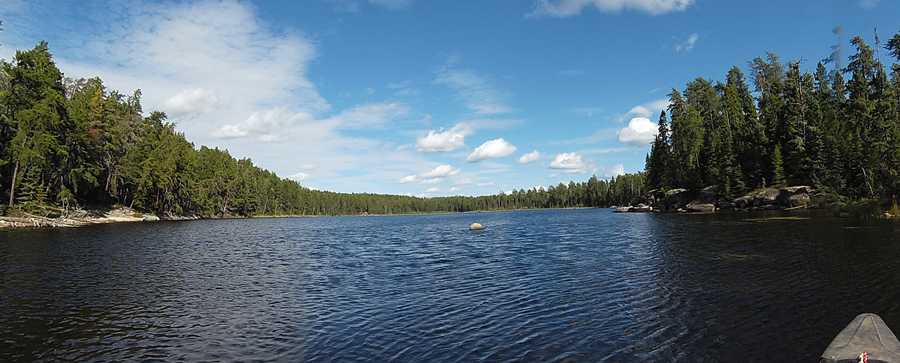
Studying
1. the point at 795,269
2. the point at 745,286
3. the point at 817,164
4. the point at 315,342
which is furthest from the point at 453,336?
the point at 817,164

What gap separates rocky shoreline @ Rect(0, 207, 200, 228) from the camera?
2280 inches

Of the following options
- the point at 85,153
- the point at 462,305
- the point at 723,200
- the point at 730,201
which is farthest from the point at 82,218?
the point at 730,201

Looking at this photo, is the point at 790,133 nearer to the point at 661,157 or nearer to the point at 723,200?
the point at 723,200

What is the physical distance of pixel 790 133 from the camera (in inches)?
2931

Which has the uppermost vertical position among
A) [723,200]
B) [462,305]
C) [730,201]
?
[723,200]

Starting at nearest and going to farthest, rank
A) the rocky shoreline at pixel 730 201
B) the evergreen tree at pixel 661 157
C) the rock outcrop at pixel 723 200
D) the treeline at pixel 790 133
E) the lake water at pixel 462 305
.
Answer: the lake water at pixel 462 305 → the treeline at pixel 790 133 → the rocky shoreline at pixel 730 201 → the rock outcrop at pixel 723 200 → the evergreen tree at pixel 661 157

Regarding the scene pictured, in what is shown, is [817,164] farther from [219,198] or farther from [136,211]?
[219,198]

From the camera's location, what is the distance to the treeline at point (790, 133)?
5530 cm

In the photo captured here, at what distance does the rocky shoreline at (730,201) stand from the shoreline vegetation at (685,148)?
0.25m

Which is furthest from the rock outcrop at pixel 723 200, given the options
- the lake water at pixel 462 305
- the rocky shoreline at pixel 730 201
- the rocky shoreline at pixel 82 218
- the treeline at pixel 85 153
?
the treeline at pixel 85 153

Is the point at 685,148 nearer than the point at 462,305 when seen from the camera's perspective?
No

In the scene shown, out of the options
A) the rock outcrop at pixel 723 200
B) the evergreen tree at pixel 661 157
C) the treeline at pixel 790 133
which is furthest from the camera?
the evergreen tree at pixel 661 157

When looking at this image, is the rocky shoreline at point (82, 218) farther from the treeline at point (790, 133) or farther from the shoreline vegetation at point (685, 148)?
the treeline at point (790, 133)

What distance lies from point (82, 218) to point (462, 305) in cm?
8429
